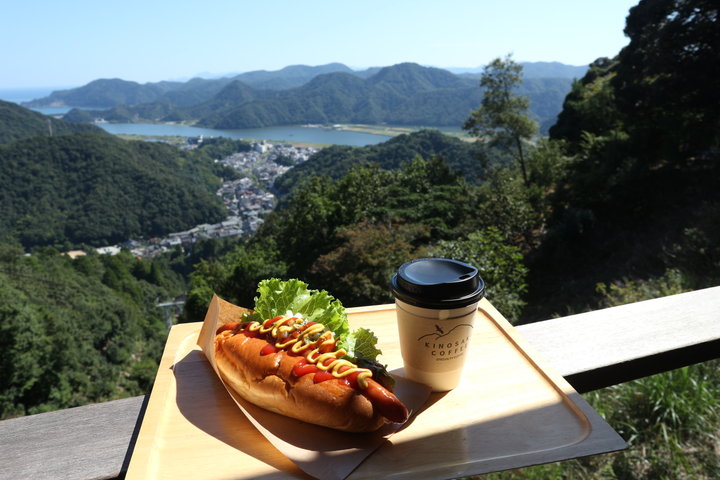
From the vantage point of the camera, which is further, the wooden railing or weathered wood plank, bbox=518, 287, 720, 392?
weathered wood plank, bbox=518, 287, 720, 392

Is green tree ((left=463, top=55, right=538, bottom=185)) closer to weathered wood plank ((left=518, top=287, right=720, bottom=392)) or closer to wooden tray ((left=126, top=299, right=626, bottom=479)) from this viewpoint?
weathered wood plank ((left=518, top=287, right=720, bottom=392))

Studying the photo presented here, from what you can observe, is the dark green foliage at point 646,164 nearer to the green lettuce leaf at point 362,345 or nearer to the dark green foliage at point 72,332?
the green lettuce leaf at point 362,345

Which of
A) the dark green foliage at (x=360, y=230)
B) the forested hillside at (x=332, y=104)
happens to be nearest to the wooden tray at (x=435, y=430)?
the dark green foliage at (x=360, y=230)

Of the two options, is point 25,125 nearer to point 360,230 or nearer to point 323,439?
point 360,230

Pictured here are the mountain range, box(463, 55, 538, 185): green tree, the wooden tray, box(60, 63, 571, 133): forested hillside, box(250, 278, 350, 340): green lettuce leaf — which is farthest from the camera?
box(60, 63, 571, 133): forested hillside

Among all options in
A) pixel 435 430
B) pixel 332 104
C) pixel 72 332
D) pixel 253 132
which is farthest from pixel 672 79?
pixel 332 104

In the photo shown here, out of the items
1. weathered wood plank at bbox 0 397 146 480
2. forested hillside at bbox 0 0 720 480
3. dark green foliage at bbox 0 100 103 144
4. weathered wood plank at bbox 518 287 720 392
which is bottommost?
dark green foliage at bbox 0 100 103 144

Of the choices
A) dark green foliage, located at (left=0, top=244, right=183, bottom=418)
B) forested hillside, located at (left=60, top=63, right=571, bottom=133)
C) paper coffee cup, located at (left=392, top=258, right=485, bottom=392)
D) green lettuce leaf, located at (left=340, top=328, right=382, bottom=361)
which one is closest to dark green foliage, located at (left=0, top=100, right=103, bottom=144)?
forested hillside, located at (left=60, top=63, right=571, bottom=133)
